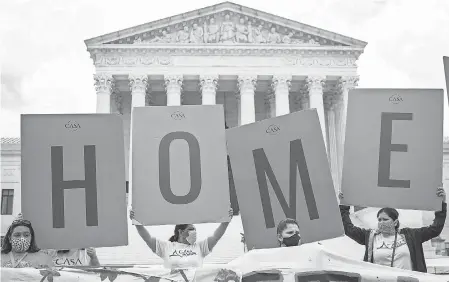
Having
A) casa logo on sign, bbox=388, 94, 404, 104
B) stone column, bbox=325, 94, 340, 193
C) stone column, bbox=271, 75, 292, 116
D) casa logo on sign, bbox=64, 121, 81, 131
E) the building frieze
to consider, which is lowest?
stone column, bbox=325, 94, 340, 193

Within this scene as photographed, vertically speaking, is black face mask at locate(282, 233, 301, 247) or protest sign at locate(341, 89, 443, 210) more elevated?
protest sign at locate(341, 89, 443, 210)

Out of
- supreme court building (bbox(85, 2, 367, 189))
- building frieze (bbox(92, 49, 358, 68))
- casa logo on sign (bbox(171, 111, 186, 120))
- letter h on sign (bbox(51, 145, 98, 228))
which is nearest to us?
letter h on sign (bbox(51, 145, 98, 228))

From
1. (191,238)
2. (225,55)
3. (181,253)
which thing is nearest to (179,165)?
(191,238)

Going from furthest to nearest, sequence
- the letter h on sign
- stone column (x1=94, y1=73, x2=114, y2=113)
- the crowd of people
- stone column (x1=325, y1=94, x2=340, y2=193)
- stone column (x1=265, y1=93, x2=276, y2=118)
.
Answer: stone column (x1=265, y1=93, x2=276, y2=118) → stone column (x1=325, y1=94, x2=340, y2=193) → stone column (x1=94, y1=73, x2=114, y2=113) → the letter h on sign → the crowd of people

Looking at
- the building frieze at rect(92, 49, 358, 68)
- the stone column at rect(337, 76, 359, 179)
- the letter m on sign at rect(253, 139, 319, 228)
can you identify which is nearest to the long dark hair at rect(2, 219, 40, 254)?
the letter m on sign at rect(253, 139, 319, 228)

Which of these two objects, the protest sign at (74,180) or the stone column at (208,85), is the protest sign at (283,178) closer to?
the protest sign at (74,180)

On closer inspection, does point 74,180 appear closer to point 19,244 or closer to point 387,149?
point 19,244

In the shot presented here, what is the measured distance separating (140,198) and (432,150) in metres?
4.30

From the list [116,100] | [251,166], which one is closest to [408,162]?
[251,166]

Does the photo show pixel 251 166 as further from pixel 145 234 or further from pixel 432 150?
pixel 432 150

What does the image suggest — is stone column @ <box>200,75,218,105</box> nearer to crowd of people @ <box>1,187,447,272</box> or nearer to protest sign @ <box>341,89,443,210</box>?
protest sign @ <box>341,89,443,210</box>

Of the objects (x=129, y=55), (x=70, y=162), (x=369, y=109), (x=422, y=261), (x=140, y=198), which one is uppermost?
(x=129, y=55)

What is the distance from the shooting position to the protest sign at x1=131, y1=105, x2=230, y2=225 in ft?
28.2

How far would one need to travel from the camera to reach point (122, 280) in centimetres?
649
